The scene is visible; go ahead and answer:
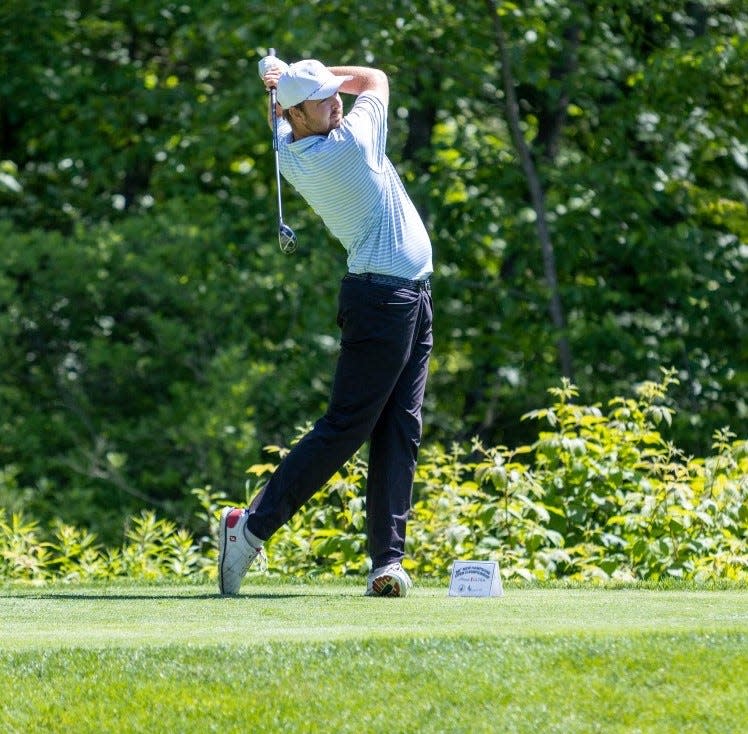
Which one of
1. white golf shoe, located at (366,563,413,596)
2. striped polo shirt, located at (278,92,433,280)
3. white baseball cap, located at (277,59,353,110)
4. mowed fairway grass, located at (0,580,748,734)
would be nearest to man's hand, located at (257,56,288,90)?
striped polo shirt, located at (278,92,433,280)

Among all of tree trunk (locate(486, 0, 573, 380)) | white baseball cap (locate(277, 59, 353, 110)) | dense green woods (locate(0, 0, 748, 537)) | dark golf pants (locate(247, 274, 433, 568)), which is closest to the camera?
white baseball cap (locate(277, 59, 353, 110))

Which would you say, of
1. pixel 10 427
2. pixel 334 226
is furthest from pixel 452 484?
pixel 10 427

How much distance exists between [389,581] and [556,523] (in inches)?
73.0

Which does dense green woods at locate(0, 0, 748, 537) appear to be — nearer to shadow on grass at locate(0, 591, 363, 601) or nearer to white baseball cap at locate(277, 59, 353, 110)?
shadow on grass at locate(0, 591, 363, 601)

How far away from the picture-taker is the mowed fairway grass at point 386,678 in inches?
141

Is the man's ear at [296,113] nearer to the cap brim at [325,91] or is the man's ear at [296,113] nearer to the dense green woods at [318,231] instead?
the cap brim at [325,91]

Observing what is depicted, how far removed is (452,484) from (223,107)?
503 cm

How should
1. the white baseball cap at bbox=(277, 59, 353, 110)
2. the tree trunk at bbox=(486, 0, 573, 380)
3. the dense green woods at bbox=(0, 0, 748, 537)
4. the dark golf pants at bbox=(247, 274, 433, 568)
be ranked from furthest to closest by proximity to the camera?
the tree trunk at bbox=(486, 0, 573, 380) < the dense green woods at bbox=(0, 0, 748, 537) < the dark golf pants at bbox=(247, 274, 433, 568) < the white baseball cap at bbox=(277, 59, 353, 110)

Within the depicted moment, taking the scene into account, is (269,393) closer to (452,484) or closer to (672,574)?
(452,484)

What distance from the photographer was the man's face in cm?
505

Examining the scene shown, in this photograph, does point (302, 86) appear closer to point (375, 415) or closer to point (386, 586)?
point (375, 415)

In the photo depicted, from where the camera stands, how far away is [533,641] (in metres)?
3.94

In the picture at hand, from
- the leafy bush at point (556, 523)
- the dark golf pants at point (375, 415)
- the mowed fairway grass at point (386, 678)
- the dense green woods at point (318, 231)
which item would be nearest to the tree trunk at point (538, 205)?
the dense green woods at point (318, 231)

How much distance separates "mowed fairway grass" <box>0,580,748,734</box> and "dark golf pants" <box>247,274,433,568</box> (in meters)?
1.02
